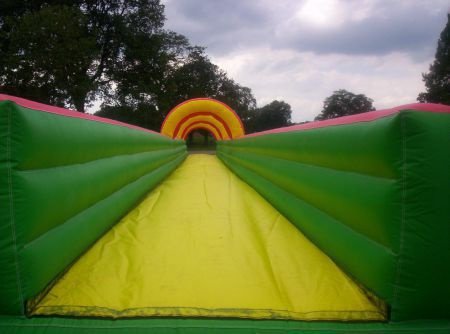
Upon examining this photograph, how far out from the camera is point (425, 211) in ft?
3.85

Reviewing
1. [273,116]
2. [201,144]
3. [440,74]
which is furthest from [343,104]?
[201,144]

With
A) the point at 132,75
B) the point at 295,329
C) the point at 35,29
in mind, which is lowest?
the point at 295,329

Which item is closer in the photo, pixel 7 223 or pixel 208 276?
pixel 7 223

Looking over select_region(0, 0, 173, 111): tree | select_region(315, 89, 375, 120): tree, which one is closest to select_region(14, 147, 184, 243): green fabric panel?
select_region(0, 0, 173, 111): tree

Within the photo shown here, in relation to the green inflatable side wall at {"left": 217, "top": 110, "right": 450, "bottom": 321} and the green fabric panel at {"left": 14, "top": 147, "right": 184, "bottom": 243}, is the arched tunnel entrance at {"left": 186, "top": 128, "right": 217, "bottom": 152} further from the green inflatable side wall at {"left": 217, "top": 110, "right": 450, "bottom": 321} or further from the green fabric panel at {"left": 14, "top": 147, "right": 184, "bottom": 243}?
the green inflatable side wall at {"left": 217, "top": 110, "right": 450, "bottom": 321}

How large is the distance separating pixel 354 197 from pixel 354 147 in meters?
0.21

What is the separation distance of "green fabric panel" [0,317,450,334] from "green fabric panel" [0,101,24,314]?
94 mm

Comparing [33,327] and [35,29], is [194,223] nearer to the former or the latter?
[33,327]

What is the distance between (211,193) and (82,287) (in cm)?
220

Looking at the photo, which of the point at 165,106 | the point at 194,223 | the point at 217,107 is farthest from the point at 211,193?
the point at 165,106

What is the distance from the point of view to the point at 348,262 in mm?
1538

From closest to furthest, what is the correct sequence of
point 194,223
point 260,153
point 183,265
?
1. point 183,265
2. point 194,223
3. point 260,153

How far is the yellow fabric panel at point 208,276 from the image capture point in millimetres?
1288

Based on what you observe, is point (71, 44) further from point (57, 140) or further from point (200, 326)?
point (200, 326)
